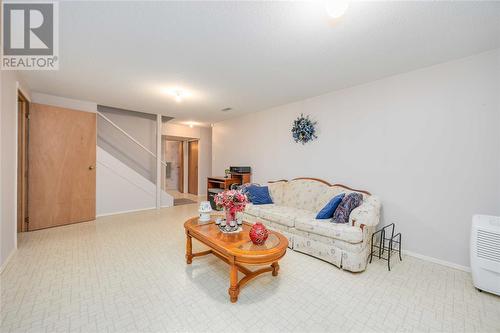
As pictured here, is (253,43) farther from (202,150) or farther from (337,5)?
(202,150)

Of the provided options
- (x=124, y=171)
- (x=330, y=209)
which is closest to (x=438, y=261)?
(x=330, y=209)

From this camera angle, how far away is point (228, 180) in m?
5.24

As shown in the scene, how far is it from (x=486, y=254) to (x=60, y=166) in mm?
6151

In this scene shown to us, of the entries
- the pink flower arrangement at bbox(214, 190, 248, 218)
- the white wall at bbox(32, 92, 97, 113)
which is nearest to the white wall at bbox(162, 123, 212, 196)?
the white wall at bbox(32, 92, 97, 113)

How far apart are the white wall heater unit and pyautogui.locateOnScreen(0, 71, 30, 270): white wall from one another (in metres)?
4.91

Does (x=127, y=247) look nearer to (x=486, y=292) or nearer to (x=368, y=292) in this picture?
(x=368, y=292)

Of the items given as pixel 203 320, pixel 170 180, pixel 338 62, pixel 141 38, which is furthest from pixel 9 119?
pixel 170 180

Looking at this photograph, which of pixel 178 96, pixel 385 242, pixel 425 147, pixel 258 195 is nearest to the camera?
pixel 425 147

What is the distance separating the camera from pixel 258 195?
13.0ft

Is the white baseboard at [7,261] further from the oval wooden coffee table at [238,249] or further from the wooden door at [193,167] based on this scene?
the wooden door at [193,167]

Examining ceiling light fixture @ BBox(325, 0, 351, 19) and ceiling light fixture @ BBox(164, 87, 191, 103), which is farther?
ceiling light fixture @ BBox(164, 87, 191, 103)

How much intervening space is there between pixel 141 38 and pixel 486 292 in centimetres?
420

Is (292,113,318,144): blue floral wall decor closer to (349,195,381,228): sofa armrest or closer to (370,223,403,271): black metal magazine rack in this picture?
(349,195,381,228): sofa armrest

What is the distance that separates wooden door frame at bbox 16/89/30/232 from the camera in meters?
3.41
